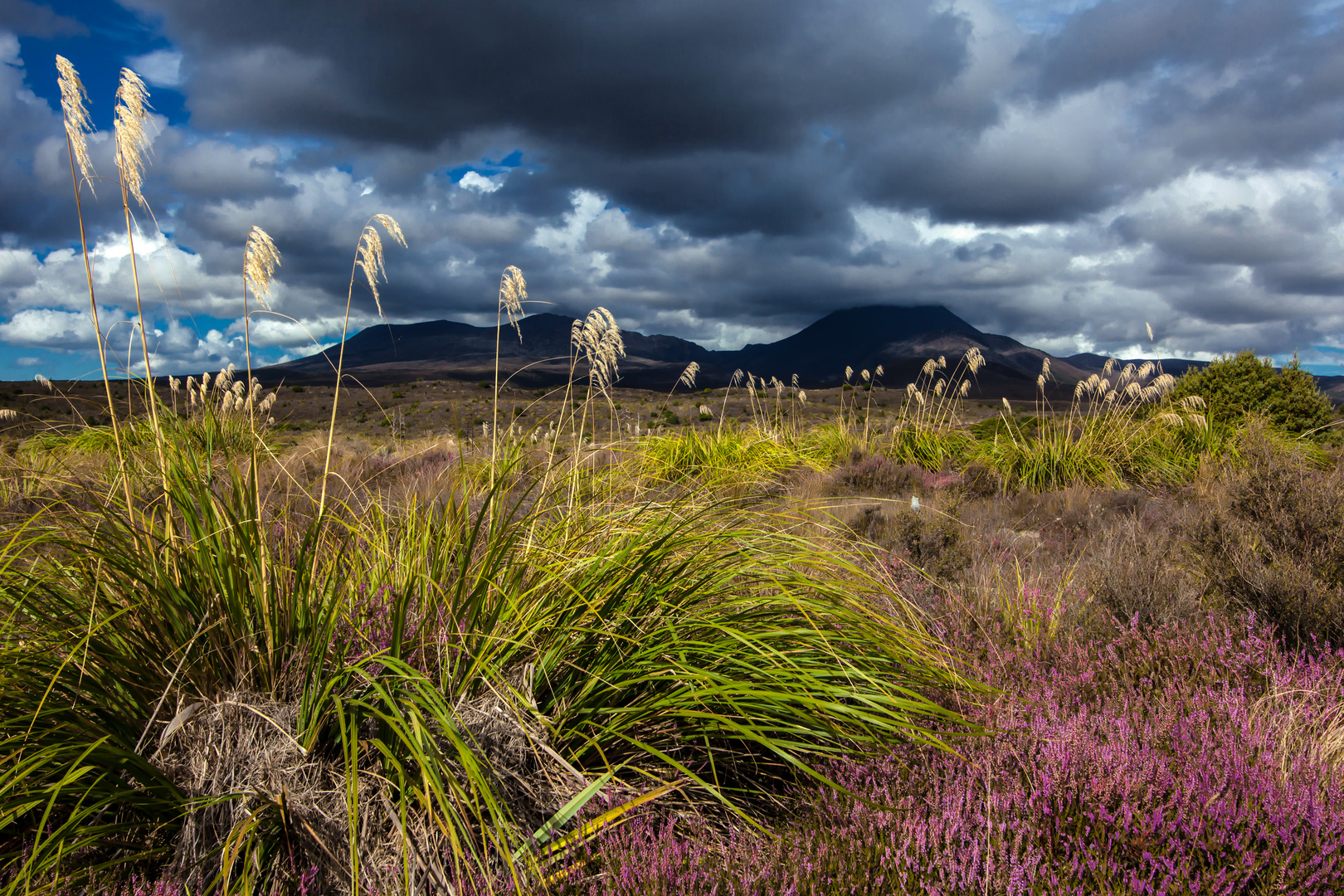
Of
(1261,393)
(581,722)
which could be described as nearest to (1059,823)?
(581,722)

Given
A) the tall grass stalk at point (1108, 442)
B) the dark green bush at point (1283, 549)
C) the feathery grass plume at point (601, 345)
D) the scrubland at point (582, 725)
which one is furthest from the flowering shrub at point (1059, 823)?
the tall grass stalk at point (1108, 442)

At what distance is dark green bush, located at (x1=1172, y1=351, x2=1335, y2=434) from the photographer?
34.0ft

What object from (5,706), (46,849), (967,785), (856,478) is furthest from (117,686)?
(856,478)

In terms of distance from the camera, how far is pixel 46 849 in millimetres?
1779

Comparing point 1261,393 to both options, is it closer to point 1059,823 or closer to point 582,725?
point 1059,823

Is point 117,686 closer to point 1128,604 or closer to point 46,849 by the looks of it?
point 46,849

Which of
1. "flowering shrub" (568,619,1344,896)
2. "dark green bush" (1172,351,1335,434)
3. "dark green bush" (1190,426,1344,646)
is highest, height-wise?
"dark green bush" (1172,351,1335,434)

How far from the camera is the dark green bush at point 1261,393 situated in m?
10.4

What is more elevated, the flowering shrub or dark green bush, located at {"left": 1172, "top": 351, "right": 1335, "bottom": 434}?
dark green bush, located at {"left": 1172, "top": 351, "right": 1335, "bottom": 434}

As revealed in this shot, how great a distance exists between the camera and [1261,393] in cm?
1079

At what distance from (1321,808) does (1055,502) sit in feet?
19.9

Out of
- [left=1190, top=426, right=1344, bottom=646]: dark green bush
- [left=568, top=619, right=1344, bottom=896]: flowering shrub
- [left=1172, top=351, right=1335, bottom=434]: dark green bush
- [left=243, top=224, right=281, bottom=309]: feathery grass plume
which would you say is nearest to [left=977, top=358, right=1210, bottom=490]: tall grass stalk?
[left=1172, top=351, right=1335, bottom=434]: dark green bush

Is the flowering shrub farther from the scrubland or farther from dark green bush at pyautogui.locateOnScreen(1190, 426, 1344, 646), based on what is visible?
dark green bush at pyautogui.locateOnScreen(1190, 426, 1344, 646)

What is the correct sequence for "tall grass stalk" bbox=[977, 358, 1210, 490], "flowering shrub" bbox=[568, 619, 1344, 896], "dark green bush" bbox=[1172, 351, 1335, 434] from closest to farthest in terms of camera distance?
"flowering shrub" bbox=[568, 619, 1344, 896] → "tall grass stalk" bbox=[977, 358, 1210, 490] → "dark green bush" bbox=[1172, 351, 1335, 434]
